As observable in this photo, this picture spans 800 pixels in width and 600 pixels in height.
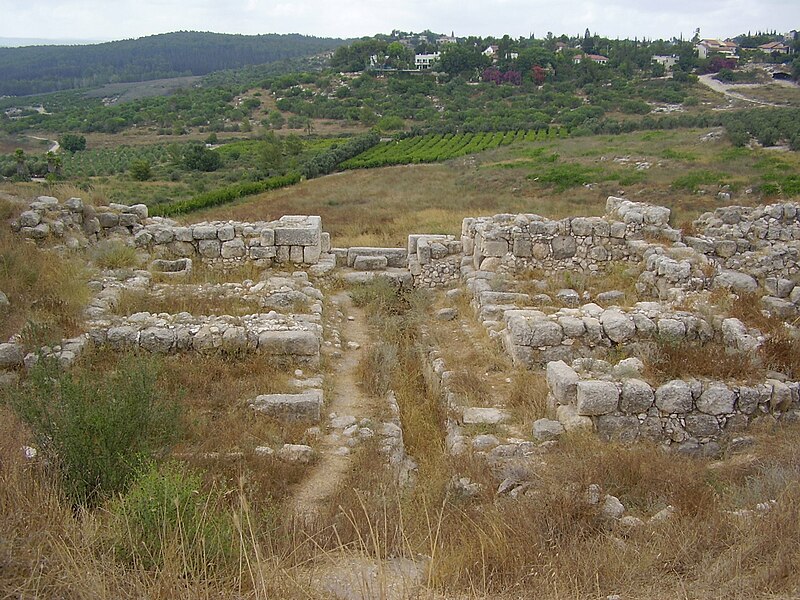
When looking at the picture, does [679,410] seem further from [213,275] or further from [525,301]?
[213,275]

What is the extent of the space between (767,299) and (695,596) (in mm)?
6951

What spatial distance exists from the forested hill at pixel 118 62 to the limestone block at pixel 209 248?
15540 cm

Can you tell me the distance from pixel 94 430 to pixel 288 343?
3.56m

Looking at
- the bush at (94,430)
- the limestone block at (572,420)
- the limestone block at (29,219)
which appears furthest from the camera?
the limestone block at (29,219)

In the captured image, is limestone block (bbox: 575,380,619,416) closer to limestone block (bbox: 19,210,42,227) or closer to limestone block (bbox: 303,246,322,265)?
limestone block (bbox: 303,246,322,265)

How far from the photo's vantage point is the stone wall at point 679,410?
6164 millimetres

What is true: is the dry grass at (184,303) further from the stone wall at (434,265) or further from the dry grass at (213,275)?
the stone wall at (434,265)

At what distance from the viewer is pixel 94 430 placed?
4281 mm

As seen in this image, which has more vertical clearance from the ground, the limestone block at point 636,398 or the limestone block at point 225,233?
the limestone block at point 225,233

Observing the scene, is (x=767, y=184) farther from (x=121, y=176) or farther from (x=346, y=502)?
(x=121, y=176)

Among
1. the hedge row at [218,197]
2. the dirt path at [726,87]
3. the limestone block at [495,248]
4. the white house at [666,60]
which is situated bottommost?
the hedge row at [218,197]

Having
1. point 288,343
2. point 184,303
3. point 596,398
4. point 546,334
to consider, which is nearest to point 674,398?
point 596,398

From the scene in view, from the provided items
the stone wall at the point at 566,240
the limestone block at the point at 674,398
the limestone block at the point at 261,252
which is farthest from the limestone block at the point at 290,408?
the limestone block at the point at 261,252

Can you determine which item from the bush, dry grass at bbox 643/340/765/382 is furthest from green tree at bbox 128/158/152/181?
dry grass at bbox 643/340/765/382
